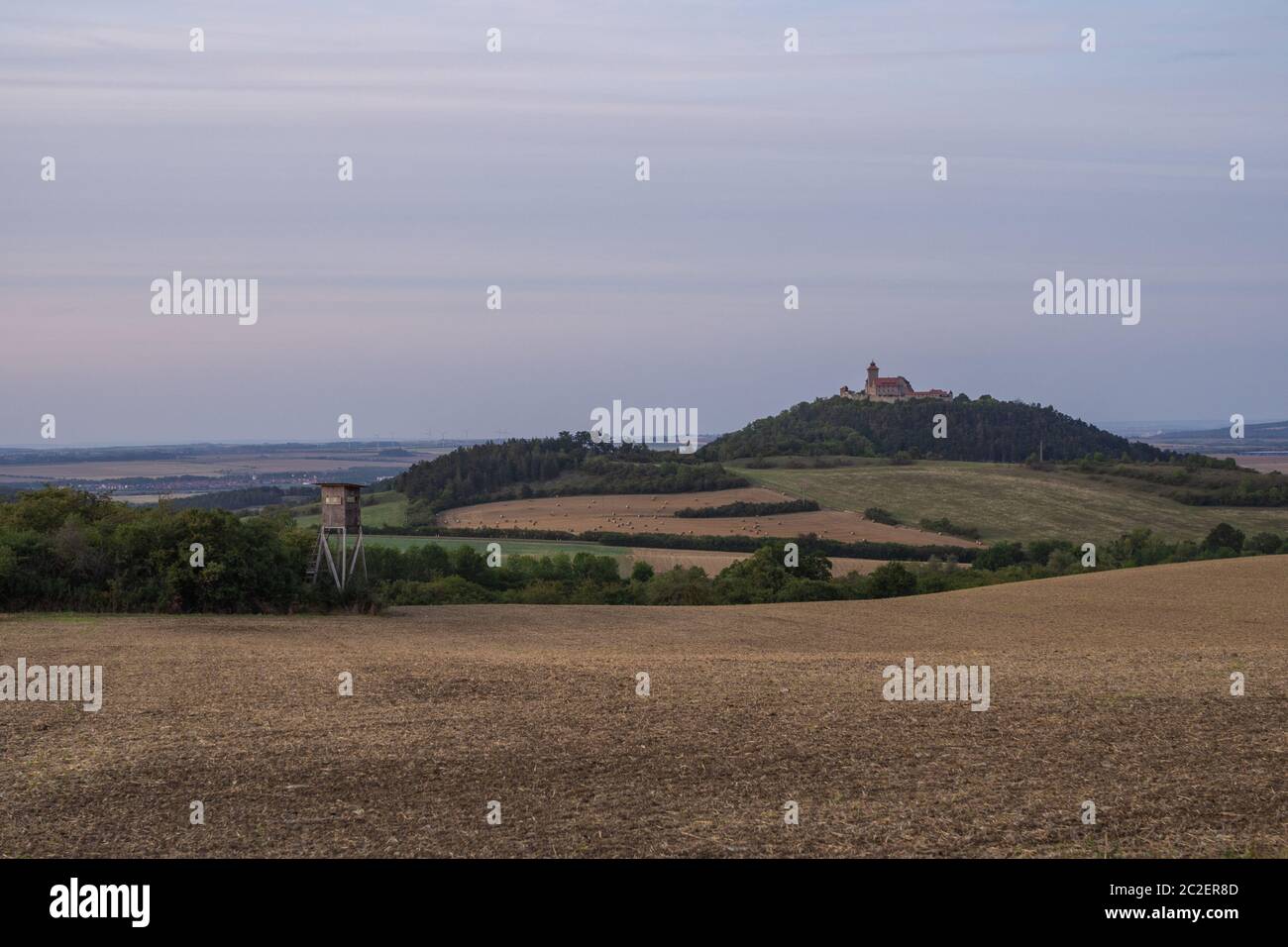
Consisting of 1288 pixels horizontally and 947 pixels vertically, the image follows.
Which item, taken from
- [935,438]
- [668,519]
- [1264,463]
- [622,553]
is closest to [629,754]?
[622,553]

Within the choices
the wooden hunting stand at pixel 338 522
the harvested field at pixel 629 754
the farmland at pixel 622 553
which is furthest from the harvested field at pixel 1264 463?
the wooden hunting stand at pixel 338 522

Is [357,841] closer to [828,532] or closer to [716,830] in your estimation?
[716,830]

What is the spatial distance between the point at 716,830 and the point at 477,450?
99.0 metres

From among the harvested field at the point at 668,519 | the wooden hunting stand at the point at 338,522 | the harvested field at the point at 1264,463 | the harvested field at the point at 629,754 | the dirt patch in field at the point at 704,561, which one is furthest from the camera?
the harvested field at the point at 1264,463

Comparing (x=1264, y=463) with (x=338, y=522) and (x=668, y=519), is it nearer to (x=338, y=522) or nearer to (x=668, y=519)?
(x=668, y=519)

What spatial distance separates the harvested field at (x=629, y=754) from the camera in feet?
43.3

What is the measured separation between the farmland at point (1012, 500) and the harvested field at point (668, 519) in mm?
4535

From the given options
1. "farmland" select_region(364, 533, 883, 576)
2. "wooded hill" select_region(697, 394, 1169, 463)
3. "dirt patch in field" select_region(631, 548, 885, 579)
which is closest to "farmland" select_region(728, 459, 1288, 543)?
"wooded hill" select_region(697, 394, 1169, 463)

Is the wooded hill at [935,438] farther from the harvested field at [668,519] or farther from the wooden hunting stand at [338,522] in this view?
the wooden hunting stand at [338,522]

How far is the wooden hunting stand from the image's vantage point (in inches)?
1647

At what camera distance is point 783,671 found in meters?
26.6

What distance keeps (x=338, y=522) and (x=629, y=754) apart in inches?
1055

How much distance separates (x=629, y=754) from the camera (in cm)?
1706

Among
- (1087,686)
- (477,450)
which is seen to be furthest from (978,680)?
(477,450)
